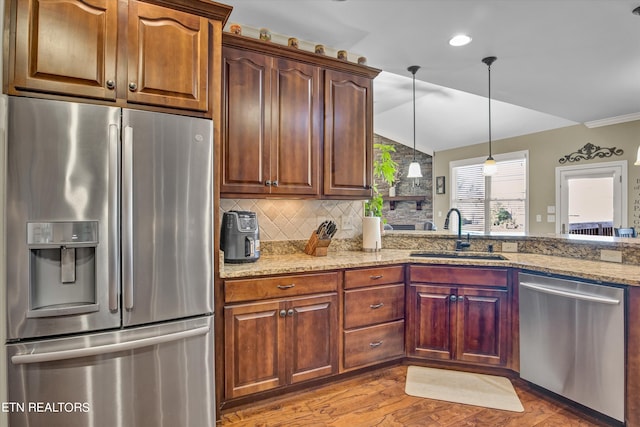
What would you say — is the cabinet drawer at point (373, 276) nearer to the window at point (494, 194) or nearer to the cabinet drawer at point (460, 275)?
the cabinet drawer at point (460, 275)

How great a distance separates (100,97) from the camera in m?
1.66

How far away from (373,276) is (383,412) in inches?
34.1

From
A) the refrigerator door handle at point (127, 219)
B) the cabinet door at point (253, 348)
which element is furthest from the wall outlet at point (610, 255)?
the refrigerator door handle at point (127, 219)

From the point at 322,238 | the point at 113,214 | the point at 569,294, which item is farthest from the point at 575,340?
the point at 113,214

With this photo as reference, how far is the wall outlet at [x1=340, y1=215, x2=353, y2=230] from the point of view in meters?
3.13

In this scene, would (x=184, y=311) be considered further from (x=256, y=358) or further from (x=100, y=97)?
(x=100, y=97)

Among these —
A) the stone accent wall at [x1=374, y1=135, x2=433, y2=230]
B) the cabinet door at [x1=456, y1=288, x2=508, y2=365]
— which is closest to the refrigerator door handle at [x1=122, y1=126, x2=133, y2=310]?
the cabinet door at [x1=456, y1=288, x2=508, y2=365]

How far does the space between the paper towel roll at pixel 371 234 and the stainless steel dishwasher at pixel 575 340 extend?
1.13m

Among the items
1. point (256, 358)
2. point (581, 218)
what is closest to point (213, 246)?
point (256, 358)

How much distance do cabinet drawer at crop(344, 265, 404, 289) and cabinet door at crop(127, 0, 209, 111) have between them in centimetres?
145

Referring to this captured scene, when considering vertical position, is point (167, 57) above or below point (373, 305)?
above

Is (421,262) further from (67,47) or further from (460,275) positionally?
(67,47)

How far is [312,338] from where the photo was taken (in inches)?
89.8

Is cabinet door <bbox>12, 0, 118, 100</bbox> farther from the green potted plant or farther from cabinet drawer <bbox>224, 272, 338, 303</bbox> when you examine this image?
the green potted plant
